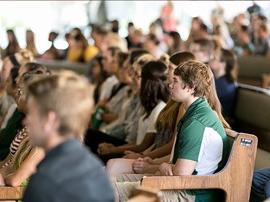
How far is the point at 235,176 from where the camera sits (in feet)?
11.7

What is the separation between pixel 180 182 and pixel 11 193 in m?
0.78

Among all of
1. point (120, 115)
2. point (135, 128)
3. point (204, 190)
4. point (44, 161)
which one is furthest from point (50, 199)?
point (120, 115)

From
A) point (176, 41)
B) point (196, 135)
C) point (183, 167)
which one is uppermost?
point (196, 135)

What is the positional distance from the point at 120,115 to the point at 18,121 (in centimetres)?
184

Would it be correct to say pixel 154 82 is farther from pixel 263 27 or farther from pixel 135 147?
pixel 263 27

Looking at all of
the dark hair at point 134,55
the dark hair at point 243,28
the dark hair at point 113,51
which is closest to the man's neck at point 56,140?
the dark hair at point 134,55

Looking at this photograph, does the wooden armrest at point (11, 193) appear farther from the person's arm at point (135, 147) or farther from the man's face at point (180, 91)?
the person's arm at point (135, 147)

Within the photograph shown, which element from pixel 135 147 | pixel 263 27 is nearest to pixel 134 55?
pixel 135 147

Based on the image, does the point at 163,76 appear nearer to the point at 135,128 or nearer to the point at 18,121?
the point at 135,128

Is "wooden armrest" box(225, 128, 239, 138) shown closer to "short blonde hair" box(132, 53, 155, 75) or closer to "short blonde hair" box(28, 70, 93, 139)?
"short blonde hair" box(132, 53, 155, 75)

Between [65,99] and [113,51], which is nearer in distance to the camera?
[65,99]

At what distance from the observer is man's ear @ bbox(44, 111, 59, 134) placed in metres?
2.13

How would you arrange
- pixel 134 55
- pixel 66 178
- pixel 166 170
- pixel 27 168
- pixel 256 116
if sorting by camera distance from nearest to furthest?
pixel 66 178
pixel 27 168
pixel 166 170
pixel 256 116
pixel 134 55

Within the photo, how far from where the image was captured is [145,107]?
15.6ft
